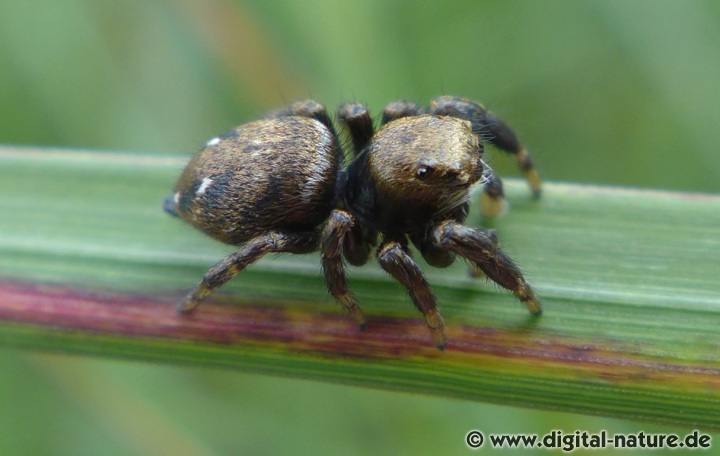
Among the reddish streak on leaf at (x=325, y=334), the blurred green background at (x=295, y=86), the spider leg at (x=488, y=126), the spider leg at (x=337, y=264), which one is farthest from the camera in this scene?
the blurred green background at (x=295, y=86)

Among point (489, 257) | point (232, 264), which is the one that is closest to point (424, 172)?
point (489, 257)

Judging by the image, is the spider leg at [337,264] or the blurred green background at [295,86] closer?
the spider leg at [337,264]

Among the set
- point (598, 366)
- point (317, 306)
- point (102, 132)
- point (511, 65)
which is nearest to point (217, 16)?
point (102, 132)

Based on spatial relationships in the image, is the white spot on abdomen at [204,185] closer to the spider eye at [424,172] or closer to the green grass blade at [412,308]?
the green grass blade at [412,308]

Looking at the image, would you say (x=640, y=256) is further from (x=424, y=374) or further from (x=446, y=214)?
(x=424, y=374)

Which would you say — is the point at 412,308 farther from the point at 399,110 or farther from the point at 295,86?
the point at 295,86

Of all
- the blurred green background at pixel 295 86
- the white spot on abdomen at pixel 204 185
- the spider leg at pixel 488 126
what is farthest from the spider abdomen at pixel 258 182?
the blurred green background at pixel 295 86

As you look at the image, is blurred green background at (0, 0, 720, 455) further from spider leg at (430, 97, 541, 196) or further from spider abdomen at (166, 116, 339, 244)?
spider abdomen at (166, 116, 339, 244)

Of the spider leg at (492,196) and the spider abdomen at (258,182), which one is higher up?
the spider abdomen at (258,182)
